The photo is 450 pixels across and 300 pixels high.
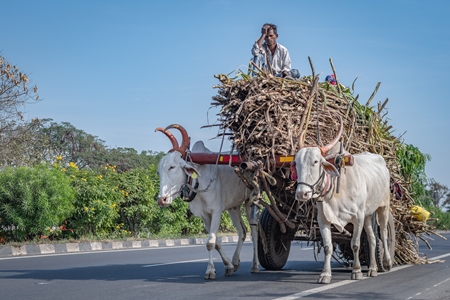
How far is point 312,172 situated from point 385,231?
235 cm

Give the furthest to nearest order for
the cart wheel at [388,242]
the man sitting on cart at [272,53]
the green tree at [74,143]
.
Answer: the green tree at [74,143] < the man sitting on cart at [272,53] < the cart wheel at [388,242]

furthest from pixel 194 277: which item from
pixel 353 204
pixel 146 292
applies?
pixel 353 204

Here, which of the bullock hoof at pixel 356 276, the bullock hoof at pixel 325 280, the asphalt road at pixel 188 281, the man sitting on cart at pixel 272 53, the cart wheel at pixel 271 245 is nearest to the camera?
the asphalt road at pixel 188 281

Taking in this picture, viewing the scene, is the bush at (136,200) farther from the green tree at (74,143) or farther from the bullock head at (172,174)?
the green tree at (74,143)

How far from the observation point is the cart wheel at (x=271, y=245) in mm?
9898

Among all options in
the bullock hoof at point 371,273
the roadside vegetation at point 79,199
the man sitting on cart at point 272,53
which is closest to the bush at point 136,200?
the roadside vegetation at point 79,199

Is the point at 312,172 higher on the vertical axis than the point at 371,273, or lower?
higher

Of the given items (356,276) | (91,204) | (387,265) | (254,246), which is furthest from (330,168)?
(91,204)

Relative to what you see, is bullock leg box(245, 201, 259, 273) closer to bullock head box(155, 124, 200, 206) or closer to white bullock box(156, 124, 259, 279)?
white bullock box(156, 124, 259, 279)

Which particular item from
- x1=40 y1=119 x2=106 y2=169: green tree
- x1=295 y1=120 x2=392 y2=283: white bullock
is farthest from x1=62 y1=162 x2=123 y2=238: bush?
x1=40 y1=119 x2=106 y2=169: green tree

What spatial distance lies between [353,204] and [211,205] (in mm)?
1886

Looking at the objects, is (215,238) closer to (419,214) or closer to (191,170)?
(191,170)

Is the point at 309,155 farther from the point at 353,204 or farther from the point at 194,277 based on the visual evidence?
the point at 194,277

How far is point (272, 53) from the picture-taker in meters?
10.3
